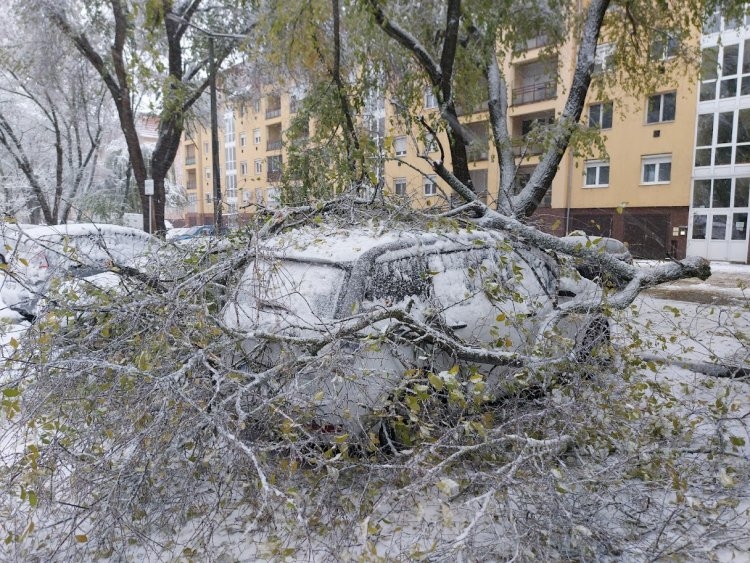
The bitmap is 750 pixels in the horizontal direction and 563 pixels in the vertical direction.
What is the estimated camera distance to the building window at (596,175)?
955 inches

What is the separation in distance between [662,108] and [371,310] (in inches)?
918

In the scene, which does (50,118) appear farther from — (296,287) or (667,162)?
(667,162)

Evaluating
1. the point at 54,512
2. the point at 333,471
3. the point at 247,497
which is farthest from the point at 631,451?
the point at 54,512

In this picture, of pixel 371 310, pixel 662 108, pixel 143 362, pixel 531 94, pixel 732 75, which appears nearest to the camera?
pixel 143 362

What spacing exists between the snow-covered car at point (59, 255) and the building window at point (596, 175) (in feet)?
66.6

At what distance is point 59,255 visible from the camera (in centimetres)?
425

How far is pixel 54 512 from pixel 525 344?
3244 mm

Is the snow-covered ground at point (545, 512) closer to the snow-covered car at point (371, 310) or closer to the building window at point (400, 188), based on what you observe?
the snow-covered car at point (371, 310)

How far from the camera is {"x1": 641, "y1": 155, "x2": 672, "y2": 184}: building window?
2277 cm

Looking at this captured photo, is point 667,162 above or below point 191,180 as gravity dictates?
below

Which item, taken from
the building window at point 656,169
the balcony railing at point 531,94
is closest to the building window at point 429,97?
the balcony railing at point 531,94

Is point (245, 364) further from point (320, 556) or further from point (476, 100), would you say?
point (476, 100)

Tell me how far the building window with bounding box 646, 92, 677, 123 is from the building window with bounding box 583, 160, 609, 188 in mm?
2606

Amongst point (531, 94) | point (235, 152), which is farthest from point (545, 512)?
point (235, 152)
